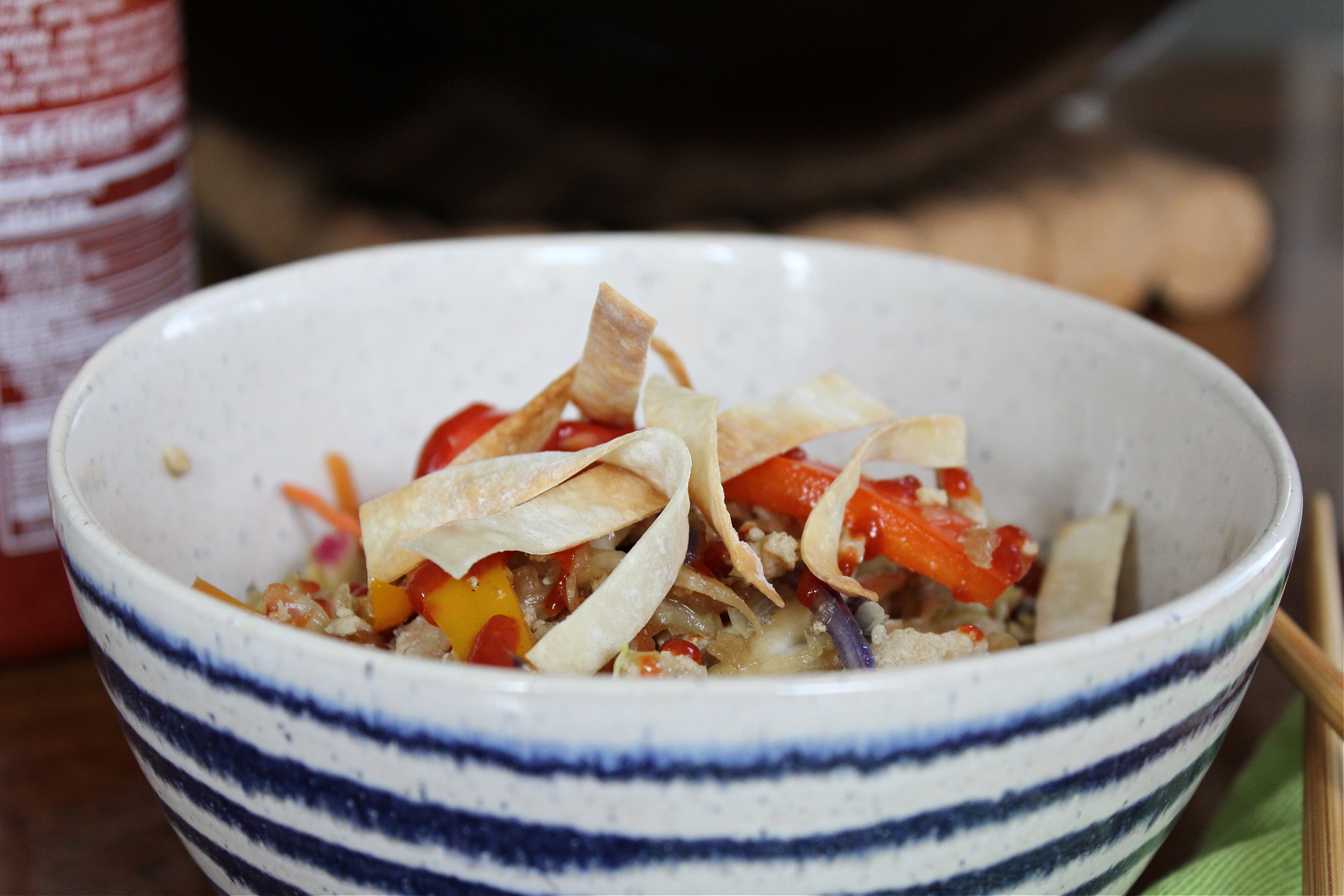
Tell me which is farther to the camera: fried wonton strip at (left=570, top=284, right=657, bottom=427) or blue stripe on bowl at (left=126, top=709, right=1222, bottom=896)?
fried wonton strip at (left=570, top=284, right=657, bottom=427)

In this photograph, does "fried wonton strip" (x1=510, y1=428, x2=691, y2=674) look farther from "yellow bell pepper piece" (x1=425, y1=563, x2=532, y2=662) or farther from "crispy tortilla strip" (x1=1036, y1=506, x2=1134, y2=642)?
"crispy tortilla strip" (x1=1036, y1=506, x2=1134, y2=642)

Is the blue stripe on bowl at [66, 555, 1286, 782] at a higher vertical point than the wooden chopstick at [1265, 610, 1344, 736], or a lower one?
higher

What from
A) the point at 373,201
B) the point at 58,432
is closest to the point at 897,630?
the point at 58,432

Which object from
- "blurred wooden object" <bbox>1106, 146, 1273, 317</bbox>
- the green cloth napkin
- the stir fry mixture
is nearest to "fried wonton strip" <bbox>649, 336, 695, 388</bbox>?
the stir fry mixture

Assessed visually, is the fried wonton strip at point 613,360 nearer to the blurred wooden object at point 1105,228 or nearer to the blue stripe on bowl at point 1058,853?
the blue stripe on bowl at point 1058,853

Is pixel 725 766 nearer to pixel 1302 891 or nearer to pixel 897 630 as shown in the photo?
pixel 897 630

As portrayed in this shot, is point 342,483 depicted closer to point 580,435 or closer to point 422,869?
point 580,435
